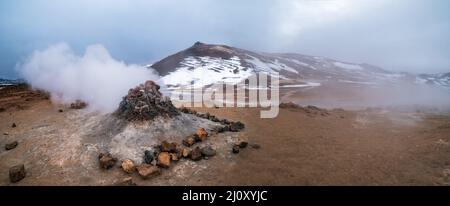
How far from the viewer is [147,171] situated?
6.34 metres

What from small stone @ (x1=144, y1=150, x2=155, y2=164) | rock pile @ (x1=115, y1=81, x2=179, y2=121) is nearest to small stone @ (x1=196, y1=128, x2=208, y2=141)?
rock pile @ (x1=115, y1=81, x2=179, y2=121)

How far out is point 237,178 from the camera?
250 inches

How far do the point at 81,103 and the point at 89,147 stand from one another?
424 centimetres

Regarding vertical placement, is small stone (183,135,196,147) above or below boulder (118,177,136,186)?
above

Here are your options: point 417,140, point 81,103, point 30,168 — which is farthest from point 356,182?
point 81,103

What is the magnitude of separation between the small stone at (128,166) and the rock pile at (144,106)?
1822mm

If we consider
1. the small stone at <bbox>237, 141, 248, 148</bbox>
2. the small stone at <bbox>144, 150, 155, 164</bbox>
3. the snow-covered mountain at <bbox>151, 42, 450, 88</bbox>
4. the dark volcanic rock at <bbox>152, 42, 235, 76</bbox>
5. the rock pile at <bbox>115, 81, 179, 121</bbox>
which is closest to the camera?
the small stone at <bbox>144, 150, 155, 164</bbox>

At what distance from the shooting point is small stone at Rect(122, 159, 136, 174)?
6.51 metres

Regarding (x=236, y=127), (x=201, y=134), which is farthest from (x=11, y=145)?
(x=236, y=127)

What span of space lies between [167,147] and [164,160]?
0.57m

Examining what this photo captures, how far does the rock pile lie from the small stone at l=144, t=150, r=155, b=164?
1457 millimetres

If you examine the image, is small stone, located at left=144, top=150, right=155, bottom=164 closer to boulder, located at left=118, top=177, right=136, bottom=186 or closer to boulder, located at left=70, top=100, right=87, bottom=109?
boulder, located at left=118, top=177, right=136, bottom=186

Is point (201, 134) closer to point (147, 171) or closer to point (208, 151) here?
point (208, 151)

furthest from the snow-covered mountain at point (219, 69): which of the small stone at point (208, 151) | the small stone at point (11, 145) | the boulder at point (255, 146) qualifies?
the small stone at point (208, 151)
